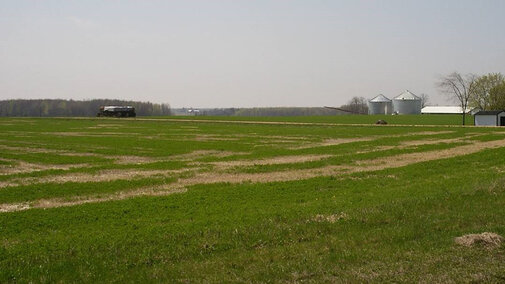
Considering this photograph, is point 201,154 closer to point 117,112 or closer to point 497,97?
point 497,97

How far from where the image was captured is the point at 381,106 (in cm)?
17475

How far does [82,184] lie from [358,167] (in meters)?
13.7

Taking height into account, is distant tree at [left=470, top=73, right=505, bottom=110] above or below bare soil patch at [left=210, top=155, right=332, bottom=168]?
above

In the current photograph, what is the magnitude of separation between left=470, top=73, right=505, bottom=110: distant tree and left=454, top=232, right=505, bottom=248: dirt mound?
384 ft

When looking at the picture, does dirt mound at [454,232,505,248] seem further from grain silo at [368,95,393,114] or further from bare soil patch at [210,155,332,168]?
grain silo at [368,95,393,114]

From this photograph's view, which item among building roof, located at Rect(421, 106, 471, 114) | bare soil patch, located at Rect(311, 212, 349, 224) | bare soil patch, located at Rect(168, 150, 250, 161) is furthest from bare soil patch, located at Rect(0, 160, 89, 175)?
building roof, located at Rect(421, 106, 471, 114)

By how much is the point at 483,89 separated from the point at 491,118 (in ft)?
159

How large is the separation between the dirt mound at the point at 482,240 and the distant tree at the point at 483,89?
11703 cm

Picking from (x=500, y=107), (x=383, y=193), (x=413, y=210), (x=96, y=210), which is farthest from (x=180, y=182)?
(x=500, y=107)

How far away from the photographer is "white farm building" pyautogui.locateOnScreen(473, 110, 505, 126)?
247 feet

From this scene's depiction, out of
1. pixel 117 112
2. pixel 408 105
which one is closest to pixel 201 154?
pixel 117 112

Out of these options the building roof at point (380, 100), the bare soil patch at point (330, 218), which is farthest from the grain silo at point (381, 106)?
the bare soil patch at point (330, 218)

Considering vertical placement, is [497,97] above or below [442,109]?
above

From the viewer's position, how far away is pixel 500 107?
107188 mm
